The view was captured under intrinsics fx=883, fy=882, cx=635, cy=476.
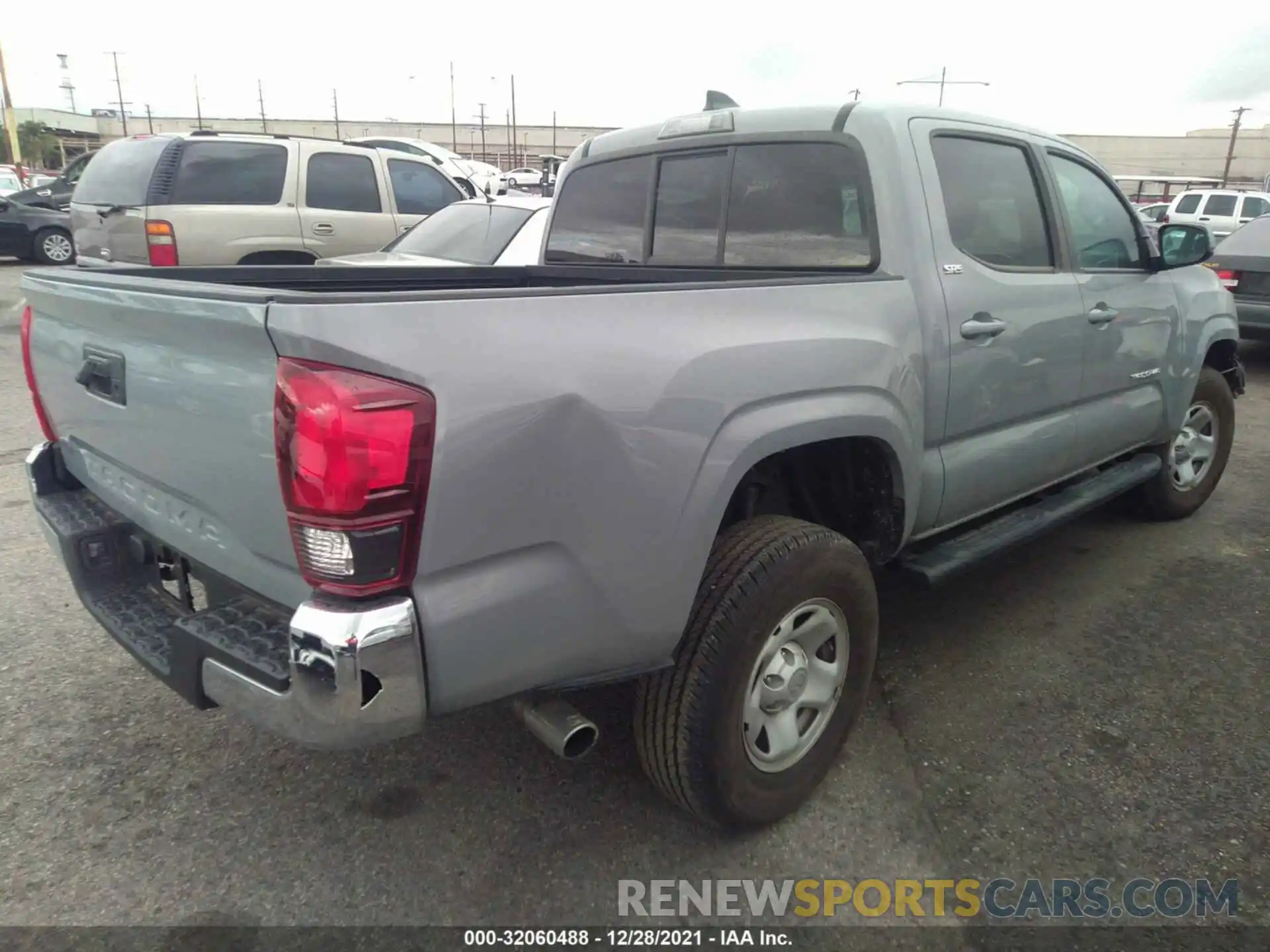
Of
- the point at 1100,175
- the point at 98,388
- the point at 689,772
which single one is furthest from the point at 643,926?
the point at 1100,175

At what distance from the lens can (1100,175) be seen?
153 inches

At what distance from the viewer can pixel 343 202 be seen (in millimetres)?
9164

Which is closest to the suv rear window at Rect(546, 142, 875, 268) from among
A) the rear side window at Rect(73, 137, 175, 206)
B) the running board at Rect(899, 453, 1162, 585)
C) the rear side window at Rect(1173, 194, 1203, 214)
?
the running board at Rect(899, 453, 1162, 585)

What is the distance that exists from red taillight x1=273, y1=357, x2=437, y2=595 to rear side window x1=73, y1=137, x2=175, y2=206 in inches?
315

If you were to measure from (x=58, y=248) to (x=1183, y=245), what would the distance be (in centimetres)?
1779

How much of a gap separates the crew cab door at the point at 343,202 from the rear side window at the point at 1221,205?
67.8 ft

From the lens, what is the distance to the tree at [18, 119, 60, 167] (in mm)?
62969

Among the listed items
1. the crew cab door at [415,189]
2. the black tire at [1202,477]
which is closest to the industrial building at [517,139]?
the crew cab door at [415,189]

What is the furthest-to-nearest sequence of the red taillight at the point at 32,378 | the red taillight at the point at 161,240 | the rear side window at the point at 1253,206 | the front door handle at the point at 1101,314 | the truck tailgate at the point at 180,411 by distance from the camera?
the rear side window at the point at 1253,206 → the red taillight at the point at 161,240 → the front door handle at the point at 1101,314 → the red taillight at the point at 32,378 → the truck tailgate at the point at 180,411

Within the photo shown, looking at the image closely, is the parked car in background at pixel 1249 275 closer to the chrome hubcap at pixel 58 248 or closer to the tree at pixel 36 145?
the chrome hubcap at pixel 58 248

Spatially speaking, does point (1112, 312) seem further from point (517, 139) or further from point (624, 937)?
point (517, 139)

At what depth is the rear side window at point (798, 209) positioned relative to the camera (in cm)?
286

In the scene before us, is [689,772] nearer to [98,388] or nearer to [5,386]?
[98,388]

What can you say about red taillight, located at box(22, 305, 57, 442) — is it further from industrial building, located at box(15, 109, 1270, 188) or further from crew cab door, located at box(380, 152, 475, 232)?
industrial building, located at box(15, 109, 1270, 188)
